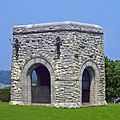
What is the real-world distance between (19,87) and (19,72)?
96 cm

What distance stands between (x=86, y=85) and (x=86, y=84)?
0.06 meters

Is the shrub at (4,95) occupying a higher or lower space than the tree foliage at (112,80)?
lower

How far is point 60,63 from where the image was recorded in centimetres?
2923

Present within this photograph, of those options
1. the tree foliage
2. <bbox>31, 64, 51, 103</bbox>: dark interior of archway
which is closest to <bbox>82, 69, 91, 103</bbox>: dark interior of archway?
<bbox>31, 64, 51, 103</bbox>: dark interior of archway

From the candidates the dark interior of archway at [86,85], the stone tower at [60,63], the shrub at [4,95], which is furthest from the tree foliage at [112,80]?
the shrub at [4,95]

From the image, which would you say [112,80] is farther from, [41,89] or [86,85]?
[41,89]

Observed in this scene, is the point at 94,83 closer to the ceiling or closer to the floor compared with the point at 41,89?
closer to the ceiling

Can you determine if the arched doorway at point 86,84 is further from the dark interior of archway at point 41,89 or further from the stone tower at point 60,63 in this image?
the dark interior of archway at point 41,89

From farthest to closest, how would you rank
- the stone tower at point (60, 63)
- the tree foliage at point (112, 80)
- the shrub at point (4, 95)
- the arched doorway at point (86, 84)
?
1. the shrub at point (4, 95)
2. the tree foliage at point (112, 80)
3. the arched doorway at point (86, 84)
4. the stone tower at point (60, 63)

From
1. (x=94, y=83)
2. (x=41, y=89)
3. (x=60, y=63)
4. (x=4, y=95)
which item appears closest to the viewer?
(x=60, y=63)

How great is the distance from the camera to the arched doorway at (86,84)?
31.4 metres

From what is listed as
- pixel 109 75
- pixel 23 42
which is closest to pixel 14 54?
pixel 23 42

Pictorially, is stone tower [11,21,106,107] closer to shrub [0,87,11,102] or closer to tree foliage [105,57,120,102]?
tree foliage [105,57,120,102]

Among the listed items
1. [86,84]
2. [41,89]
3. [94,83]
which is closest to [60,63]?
[86,84]
